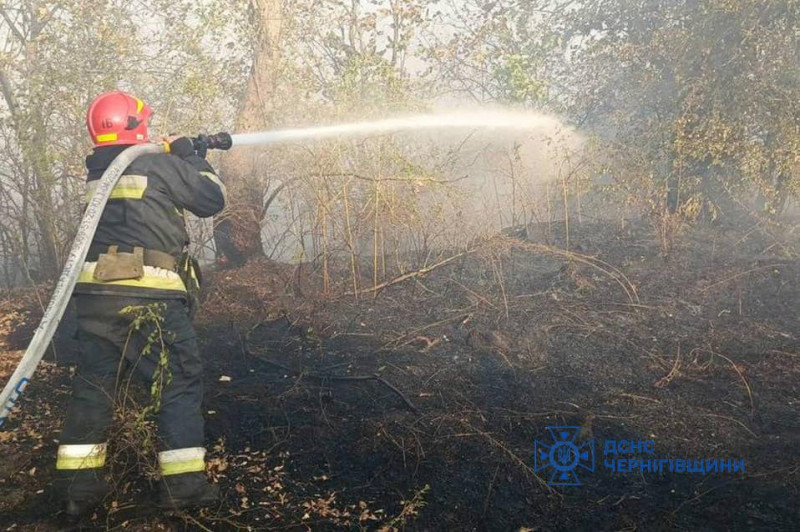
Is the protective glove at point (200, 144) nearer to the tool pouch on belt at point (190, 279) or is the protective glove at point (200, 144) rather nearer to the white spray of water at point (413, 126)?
the white spray of water at point (413, 126)

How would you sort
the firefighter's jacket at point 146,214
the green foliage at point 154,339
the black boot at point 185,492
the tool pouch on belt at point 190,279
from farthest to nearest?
the tool pouch on belt at point 190,279
the firefighter's jacket at point 146,214
the green foliage at point 154,339
the black boot at point 185,492

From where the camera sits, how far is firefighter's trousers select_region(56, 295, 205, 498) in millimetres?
2809

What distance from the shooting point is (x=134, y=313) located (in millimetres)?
2951

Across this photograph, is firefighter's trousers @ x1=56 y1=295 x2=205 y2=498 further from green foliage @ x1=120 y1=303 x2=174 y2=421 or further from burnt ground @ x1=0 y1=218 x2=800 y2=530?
burnt ground @ x1=0 y1=218 x2=800 y2=530

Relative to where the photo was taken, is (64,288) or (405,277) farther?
(405,277)

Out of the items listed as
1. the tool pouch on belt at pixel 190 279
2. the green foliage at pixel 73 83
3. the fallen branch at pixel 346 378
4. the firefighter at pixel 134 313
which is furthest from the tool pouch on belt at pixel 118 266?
the green foliage at pixel 73 83

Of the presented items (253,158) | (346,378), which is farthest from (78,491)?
(253,158)

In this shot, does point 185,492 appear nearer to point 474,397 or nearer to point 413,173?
point 474,397

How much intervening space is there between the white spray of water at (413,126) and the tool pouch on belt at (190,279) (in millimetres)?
1108

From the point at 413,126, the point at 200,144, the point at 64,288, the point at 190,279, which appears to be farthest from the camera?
the point at 413,126

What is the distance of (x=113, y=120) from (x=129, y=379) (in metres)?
1.40

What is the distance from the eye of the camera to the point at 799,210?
12969 millimetres

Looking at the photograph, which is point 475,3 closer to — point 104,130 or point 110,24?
point 110,24

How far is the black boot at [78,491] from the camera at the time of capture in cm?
274
